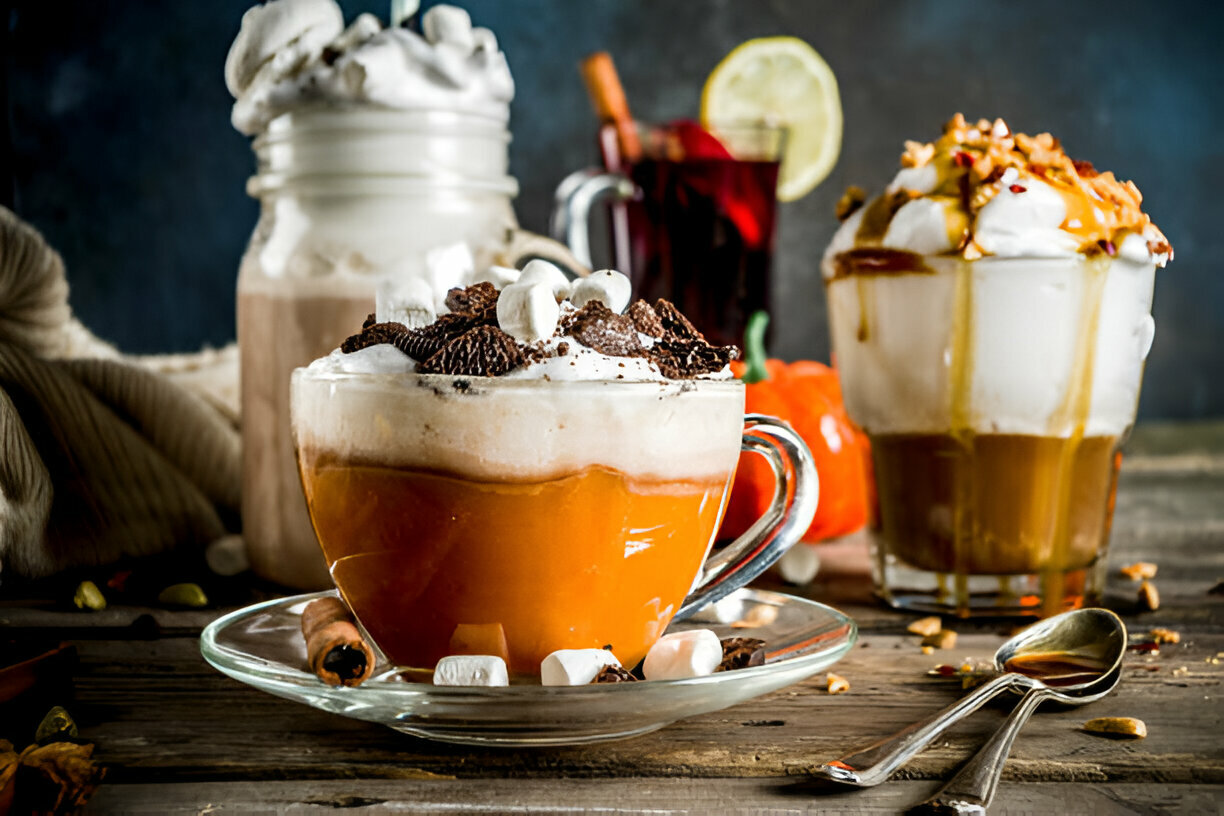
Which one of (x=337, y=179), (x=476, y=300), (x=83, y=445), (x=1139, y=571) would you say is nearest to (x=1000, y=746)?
(x=476, y=300)

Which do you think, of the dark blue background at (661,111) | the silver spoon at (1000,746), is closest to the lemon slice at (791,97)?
the dark blue background at (661,111)

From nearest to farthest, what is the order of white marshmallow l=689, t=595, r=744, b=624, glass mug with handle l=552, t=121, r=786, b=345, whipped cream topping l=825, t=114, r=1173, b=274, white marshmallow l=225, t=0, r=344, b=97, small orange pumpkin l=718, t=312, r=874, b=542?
1. white marshmallow l=689, t=595, r=744, b=624
2. whipped cream topping l=825, t=114, r=1173, b=274
3. white marshmallow l=225, t=0, r=344, b=97
4. small orange pumpkin l=718, t=312, r=874, b=542
5. glass mug with handle l=552, t=121, r=786, b=345

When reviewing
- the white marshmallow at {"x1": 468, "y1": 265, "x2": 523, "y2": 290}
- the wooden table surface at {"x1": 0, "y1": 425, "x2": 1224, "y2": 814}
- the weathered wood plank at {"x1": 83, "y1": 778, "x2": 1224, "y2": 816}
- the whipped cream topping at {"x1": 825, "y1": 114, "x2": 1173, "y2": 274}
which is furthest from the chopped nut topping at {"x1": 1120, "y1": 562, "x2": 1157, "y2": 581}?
the white marshmallow at {"x1": 468, "y1": 265, "x2": 523, "y2": 290}

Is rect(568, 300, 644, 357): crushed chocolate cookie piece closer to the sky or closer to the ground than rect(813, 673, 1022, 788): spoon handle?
closer to the sky

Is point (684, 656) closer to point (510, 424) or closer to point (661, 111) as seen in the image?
point (510, 424)

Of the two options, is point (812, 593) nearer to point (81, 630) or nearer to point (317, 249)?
point (317, 249)

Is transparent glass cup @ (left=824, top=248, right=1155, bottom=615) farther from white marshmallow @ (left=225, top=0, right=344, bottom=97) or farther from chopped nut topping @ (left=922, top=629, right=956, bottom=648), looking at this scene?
white marshmallow @ (left=225, top=0, right=344, bottom=97)

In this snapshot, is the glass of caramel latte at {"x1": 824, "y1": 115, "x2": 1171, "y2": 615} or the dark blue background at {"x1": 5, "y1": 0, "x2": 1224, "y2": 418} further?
the dark blue background at {"x1": 5, "y1": 0, "x2": 1224, "y2": 418}
